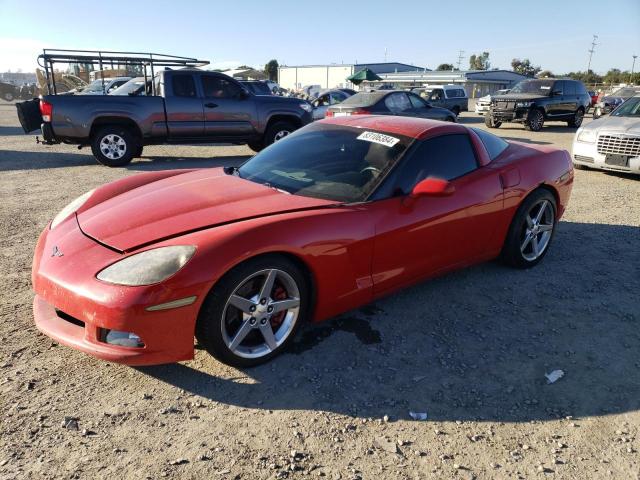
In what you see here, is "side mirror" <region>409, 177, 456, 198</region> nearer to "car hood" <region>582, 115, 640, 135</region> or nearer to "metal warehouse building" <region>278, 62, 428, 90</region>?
"car hood" <region>582, 115, 640, 135</region>

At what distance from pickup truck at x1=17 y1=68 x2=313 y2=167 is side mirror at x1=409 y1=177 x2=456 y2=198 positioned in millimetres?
7287

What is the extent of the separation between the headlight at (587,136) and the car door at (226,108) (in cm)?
641

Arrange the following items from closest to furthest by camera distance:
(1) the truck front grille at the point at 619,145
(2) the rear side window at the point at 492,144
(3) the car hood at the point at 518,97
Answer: (2) the rear side window at the point at 492,144, (1) the truck front grille at the point at 619,145, (3) the car hood at the point at 518,97

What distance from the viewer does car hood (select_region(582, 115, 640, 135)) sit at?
802 centimetres

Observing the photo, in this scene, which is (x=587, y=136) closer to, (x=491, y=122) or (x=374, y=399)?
(x=374, y=399)

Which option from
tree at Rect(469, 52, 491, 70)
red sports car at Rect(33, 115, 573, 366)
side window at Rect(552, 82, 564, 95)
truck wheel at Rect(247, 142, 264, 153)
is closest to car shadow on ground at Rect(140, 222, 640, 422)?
red sports car at Rect(33, 115, 573, 366)

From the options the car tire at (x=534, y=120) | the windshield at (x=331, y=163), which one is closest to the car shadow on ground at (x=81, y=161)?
the windshield at (x=331, y=163)

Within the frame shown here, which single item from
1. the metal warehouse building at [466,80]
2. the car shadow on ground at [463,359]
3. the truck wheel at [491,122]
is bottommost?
the car shadow on ground at [463,359]

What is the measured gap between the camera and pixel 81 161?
9.82m

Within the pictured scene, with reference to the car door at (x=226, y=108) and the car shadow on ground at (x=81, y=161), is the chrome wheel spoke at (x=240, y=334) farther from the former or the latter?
the car door at (x=226, y=108)

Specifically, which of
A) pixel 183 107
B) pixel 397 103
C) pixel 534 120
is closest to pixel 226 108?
pixel 183 107

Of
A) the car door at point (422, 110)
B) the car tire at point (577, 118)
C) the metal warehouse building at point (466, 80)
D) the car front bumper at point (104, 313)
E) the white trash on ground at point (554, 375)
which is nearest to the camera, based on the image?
the car front bumper at point (104, 313)

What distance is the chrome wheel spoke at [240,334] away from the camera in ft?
8.75

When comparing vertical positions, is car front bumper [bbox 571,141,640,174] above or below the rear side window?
below
